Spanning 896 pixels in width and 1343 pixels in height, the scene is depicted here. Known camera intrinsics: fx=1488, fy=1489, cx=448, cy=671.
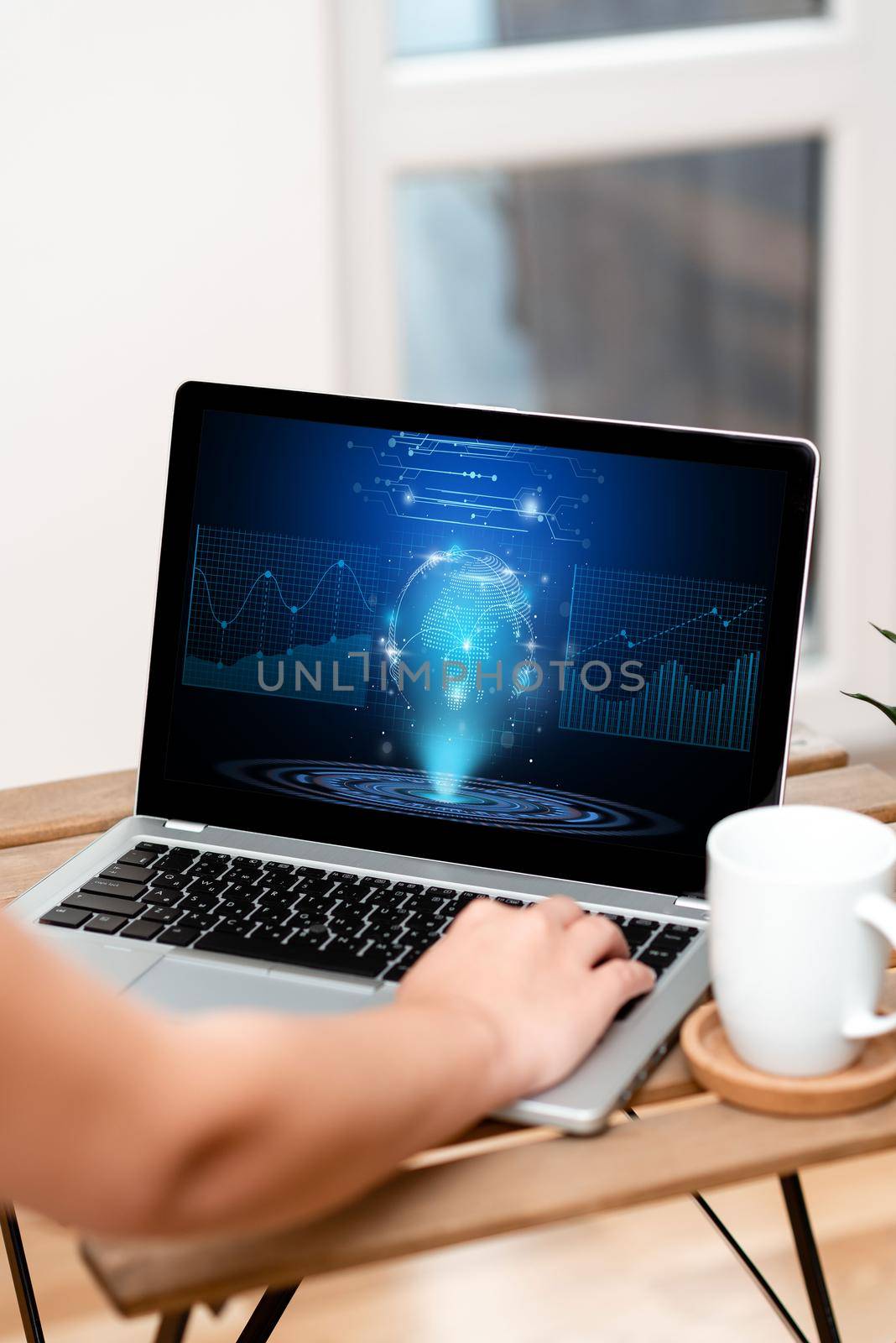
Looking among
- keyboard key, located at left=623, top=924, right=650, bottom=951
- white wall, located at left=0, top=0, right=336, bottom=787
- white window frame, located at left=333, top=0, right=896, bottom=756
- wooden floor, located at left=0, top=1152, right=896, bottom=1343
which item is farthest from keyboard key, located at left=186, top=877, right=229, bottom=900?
white window frame, located at left=333, top=0, right=896, bottom=756

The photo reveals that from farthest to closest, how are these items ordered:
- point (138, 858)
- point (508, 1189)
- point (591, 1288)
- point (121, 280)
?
1. point (121, 280)
2. point (591, 1288)
3. point (138, 858)
4. point (508, 1189)

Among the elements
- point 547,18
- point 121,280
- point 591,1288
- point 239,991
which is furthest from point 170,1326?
point 547,18

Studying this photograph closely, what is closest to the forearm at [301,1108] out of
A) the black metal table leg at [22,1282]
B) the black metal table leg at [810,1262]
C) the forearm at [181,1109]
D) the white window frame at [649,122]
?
the forearm at [181,1109]

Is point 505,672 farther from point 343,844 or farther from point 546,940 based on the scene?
point 546,940

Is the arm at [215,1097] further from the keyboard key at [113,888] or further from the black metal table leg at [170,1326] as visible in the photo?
the keyboard key at [113,888]

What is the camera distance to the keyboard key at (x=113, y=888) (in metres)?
0.92

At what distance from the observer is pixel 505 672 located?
3.20 ft

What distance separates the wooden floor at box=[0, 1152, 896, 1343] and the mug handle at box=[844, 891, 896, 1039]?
2.89 feet

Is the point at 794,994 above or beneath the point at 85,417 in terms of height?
beneath

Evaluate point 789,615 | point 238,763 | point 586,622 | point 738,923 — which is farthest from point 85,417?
point 738,923

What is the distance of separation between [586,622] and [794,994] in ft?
1.11

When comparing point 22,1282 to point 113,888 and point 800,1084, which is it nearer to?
point 113,888

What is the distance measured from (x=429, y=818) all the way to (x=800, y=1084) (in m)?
0.35

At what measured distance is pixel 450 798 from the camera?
980mm
